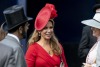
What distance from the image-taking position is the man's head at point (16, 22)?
4742 millimetres

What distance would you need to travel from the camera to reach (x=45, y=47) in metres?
5.26

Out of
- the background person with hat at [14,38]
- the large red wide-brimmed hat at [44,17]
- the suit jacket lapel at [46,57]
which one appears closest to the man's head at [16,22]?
the background person with hat at [14,38]

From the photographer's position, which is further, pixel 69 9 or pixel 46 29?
pixel 69 9

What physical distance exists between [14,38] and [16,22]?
0.32 m

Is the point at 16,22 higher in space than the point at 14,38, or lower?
higher

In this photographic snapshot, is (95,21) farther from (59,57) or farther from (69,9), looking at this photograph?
(69,9)

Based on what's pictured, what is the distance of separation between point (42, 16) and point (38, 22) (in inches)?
3.8

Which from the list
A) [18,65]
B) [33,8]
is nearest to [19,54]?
[18,65]

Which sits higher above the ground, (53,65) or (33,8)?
(33,8)

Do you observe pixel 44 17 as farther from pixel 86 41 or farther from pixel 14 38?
pixel 86 41

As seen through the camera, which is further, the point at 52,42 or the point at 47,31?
the point at 52,42

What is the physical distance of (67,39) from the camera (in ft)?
29.6

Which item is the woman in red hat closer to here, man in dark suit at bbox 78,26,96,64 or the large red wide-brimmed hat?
the large red wide-brimmed hat

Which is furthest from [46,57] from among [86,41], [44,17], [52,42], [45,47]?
[86,41]
